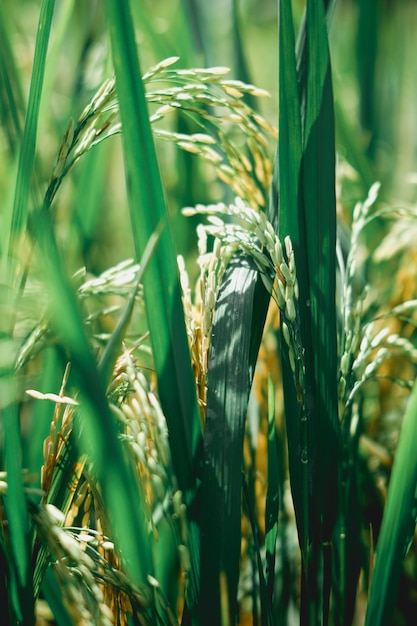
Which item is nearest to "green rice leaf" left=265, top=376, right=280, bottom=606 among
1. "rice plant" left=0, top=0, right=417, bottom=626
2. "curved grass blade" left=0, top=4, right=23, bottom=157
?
"rice plant" left=0, top=0, right=417, bottom=626

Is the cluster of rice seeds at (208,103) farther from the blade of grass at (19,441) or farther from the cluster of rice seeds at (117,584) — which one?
the cluster of rice seeds at (117,584)

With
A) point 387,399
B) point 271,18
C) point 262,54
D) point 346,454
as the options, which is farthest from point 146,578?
point 271,18

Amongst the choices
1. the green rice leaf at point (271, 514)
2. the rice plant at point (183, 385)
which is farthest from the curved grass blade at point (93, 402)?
the green rice leaf at point (271, 514)

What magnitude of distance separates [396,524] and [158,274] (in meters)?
0.21

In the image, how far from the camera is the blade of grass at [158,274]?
351 mm

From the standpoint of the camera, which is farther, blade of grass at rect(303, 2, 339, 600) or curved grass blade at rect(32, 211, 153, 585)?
blade of grass at rect(303, 2, 339, 600)

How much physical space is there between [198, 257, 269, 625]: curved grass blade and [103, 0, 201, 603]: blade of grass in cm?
1

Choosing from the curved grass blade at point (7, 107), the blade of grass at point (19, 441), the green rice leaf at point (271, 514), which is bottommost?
the green rice leaf at point (271, 514)

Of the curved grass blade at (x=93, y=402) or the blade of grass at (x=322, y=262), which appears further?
the blade of grass at (x=322, y=262)

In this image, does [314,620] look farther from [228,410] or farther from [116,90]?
[116,90]

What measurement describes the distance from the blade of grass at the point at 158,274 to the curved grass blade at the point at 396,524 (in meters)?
0.12

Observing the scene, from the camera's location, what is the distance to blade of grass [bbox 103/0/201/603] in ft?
1.15

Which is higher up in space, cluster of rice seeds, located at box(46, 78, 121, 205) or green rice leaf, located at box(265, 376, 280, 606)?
cluster of rice seeds, located at box(46, 78, 121, 205)

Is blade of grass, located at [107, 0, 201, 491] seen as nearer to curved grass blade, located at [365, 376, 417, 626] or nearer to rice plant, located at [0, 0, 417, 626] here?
rice plant, located at [0, 0, 417, 626]
